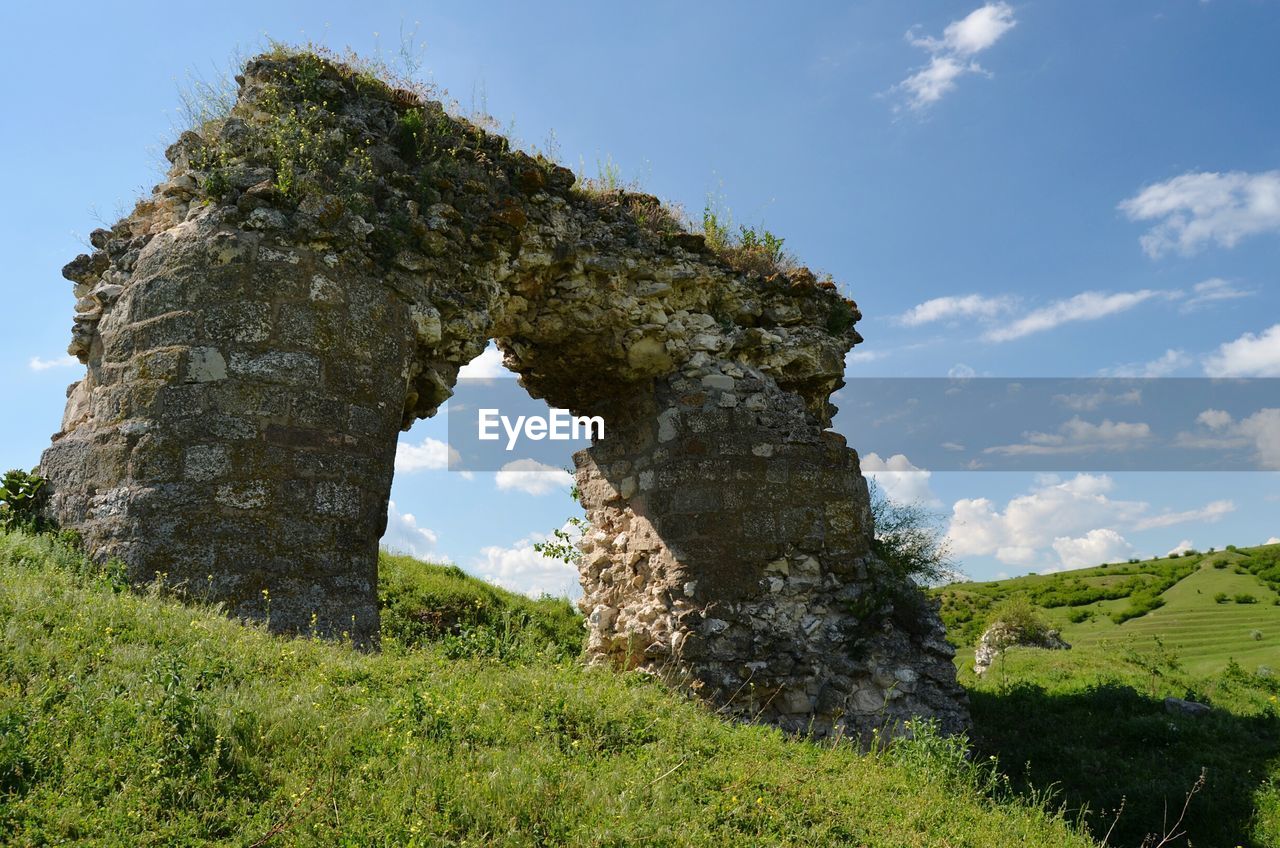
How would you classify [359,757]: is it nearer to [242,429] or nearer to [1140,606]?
[242,429]

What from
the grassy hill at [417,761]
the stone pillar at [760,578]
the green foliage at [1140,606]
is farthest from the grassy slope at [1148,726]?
the green foliage at [1140,606]

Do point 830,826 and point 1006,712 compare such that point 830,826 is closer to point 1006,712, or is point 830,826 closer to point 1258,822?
point 1258,822

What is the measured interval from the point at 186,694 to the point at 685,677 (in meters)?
3.96

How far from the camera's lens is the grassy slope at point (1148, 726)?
5836 mm

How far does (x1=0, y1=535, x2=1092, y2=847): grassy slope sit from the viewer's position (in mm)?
2861

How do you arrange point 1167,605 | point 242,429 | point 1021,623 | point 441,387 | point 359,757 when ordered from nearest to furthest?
point 359,757, point 242,429, point 441,387, point 1021,623, point 1167,605

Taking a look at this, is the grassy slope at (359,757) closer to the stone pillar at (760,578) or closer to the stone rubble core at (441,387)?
the stone rubble core at (441,387)

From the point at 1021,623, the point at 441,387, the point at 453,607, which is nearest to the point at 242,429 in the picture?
the point at 441,387

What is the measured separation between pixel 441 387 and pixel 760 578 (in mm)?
2880

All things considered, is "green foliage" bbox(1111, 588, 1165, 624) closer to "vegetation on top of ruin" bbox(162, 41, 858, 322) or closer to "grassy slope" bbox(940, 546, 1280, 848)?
"grassy slope" bbox(940, 546, 1280, 848)

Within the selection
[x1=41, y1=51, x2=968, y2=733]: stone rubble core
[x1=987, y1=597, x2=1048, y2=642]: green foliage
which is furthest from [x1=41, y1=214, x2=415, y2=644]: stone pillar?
[x1=987, y1=597, x2=1048, y2=642]: green foliage

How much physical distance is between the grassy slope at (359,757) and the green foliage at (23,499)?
1.44ft

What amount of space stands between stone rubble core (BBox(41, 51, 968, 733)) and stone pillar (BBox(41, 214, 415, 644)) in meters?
0.01

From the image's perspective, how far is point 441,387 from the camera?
6172mm
